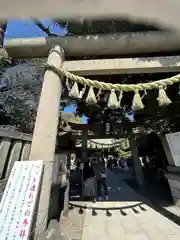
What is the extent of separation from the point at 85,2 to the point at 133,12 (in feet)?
0.75

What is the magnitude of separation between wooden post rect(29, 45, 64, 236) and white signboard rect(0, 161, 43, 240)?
14.9 inches

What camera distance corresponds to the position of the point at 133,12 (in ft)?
3.07

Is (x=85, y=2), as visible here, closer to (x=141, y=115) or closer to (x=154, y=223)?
(x=154, y=223)

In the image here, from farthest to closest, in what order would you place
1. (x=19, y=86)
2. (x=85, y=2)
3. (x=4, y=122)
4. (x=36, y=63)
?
(x=36, y=63)
(x=19, y=86)
(x=4, y=122)
(x=85, y=2)

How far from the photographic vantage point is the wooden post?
287 cm

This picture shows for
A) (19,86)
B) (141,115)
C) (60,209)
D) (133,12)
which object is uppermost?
(19,86)

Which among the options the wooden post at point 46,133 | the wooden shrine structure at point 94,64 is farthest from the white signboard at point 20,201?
the wooden shrine structure at point 94,64

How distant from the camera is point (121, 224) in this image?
210 inches

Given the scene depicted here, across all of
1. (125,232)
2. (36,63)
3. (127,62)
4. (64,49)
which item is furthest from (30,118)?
(125,232)

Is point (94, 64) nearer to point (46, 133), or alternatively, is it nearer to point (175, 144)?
point (46, 133)

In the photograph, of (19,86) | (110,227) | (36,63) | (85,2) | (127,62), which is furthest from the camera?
(36,63)

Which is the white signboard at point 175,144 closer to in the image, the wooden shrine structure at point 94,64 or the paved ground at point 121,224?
the paved ground at point 121,224

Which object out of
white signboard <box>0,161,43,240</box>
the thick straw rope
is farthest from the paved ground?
the thick straw rope

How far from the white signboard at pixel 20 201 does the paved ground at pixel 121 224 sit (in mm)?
2479
